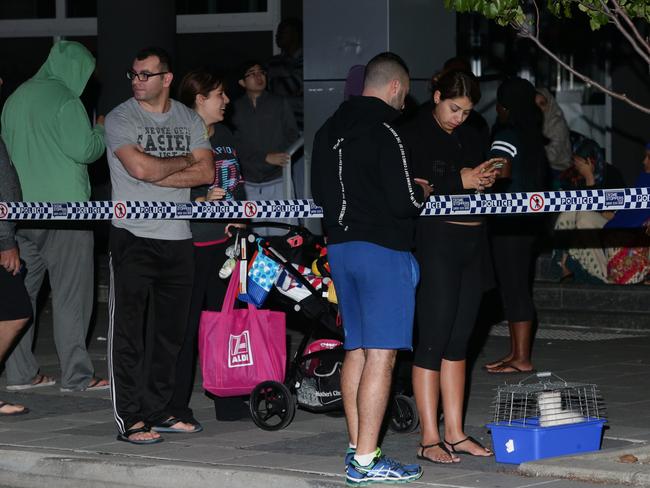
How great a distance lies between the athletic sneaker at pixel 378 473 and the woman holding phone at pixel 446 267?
1.67ft

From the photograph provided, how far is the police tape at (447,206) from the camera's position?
26.8 feet

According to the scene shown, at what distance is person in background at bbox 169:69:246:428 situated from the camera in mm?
9172

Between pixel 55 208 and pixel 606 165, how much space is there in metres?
6.91

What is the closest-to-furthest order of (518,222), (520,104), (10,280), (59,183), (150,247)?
(150,247) → (10,280) → (59,183) → (520,104) → (518,222)

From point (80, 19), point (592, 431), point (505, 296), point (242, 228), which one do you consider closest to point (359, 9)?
point (505, 296)

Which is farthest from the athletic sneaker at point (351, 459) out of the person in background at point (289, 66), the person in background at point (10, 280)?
the person in background at point (289, 66)

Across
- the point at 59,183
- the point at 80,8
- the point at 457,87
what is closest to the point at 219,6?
the point at 80,8

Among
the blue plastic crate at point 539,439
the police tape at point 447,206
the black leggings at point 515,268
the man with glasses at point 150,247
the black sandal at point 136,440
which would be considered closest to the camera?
the blue plastic crate at point 539,439

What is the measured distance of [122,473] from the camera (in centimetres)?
796

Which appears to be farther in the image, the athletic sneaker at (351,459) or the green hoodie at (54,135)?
the green hoodie at (54,135)

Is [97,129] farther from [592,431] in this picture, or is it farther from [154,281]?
[592,431]

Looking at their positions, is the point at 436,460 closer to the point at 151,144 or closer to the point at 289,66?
the point at 151,144

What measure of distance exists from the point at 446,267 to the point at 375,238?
0.71 meters

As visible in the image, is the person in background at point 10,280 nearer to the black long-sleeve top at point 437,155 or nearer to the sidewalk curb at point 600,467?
the black long-sleeve top at point 437,155
